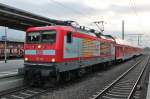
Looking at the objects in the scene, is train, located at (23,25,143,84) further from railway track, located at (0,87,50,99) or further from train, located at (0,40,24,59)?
train, located at (0,40,24,59)

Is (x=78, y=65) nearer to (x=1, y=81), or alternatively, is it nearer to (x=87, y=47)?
(x=87, y=47)

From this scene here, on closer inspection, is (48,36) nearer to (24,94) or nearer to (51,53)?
(51,53)

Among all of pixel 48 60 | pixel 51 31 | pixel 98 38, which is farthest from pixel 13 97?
pixel 98 38

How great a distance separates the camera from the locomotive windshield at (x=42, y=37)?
14658 millimetres

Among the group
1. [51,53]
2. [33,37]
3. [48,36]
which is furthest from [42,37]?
[51,53]

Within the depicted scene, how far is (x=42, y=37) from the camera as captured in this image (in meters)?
15.0

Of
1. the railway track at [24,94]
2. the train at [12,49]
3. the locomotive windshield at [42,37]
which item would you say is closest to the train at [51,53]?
the locomotive windshield at [42,37]

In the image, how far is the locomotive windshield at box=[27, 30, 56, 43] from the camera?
14.7 meters

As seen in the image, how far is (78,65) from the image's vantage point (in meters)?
17.0

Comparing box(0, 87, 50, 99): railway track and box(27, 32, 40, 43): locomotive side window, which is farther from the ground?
box(27, 32, 40, 43): locomotive side window

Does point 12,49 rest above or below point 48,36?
below

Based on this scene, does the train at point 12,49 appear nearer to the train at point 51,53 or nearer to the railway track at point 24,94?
the train at point 51,53

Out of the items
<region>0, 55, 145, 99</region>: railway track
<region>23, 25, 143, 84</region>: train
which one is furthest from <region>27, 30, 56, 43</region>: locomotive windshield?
<region>0, 55, 145, 99</region>: railway track

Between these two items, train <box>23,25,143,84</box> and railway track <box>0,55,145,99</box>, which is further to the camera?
train <box>23,25,143,84</box>
